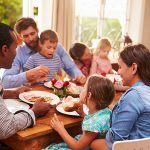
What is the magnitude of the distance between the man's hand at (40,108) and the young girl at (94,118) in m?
0.09

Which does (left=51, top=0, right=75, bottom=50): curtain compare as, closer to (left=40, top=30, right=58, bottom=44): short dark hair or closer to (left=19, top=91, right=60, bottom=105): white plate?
(left=40, top=30, right=58, bottom=44): short dark hair

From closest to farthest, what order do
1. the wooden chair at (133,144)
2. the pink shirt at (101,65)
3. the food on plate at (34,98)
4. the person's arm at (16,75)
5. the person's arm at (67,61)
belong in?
the wooden chair at (133,144) → the food on plate at (34,98) → the person's arm at (16,75) → the person's arm at (67,61) → the pink shirt at (101,65)

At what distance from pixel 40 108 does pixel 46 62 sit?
0.95 m

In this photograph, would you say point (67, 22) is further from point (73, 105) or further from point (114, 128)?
point (114, 128)

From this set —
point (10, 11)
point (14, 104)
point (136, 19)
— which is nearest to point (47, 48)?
point (14, 104)

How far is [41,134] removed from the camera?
1525mm

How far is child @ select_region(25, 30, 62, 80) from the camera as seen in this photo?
8.07 ft

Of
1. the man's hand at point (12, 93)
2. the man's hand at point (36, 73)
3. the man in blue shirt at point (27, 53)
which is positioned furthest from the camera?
the man in blue shirt at point (27, 53)

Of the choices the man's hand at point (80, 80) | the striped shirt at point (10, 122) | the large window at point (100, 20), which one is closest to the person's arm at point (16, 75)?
the man's hand at point (80, 80)

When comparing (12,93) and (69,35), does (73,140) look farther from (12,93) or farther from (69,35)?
(69,35)

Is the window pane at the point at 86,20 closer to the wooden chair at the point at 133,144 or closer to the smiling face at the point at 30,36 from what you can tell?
the smiling face at the point at 30,36

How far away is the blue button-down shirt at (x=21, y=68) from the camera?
2.26 m

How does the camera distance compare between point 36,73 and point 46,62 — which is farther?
point 46,62

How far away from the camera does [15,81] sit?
7.46 feet
